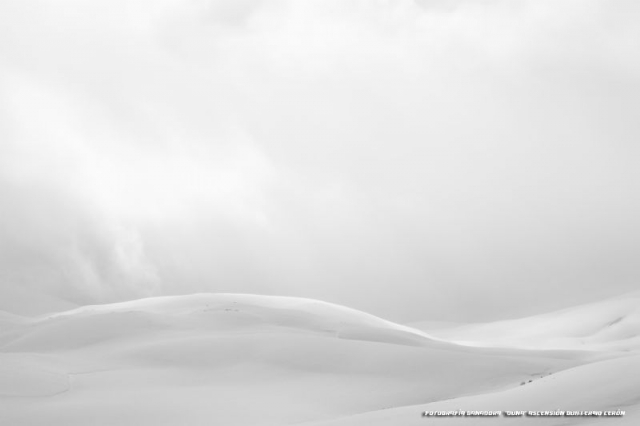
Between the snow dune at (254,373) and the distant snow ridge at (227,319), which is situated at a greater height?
the distant snow ridge at (227,319)

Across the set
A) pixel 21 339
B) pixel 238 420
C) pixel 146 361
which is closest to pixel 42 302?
pixel 21 339

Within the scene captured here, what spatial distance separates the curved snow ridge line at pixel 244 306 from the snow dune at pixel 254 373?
148 cm

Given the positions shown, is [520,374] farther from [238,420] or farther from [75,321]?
[75,321]

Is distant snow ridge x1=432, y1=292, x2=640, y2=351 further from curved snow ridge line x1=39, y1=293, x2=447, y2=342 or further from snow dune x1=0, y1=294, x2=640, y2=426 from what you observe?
snow dune x1=0, y1=294, x2=640, y2=426

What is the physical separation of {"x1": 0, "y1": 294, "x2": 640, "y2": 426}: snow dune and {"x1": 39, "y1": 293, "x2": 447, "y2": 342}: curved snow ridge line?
148cm

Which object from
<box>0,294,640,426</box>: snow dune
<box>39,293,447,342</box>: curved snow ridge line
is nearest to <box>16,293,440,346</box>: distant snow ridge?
<box>39,293,447,342</box>: curved snow ridge line

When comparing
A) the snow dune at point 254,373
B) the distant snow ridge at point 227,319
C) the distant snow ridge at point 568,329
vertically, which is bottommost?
the snow dune at point 254,373

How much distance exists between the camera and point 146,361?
2847 centimetres

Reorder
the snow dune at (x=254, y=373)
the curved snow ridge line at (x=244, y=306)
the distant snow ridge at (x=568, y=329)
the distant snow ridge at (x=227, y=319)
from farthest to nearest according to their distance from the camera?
1. the distant snow ridge at (x=568, y=329)
2. the curved snow ridge line at (x=244, y=306)
3. the distant snow ridge at (x=227, y=319)
4. the snow dune at (x=254, y=373)

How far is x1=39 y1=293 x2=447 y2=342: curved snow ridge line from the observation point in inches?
1714

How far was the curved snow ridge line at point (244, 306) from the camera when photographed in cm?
4353

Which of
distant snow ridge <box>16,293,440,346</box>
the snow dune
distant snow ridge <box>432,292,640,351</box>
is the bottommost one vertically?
the snow dune

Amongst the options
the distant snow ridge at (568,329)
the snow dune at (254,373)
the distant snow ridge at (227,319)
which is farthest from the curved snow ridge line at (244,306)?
the distant snow ridge at (568,329)

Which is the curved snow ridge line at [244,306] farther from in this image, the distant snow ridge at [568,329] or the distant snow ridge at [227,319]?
the distant snow ridge at [568,329]
